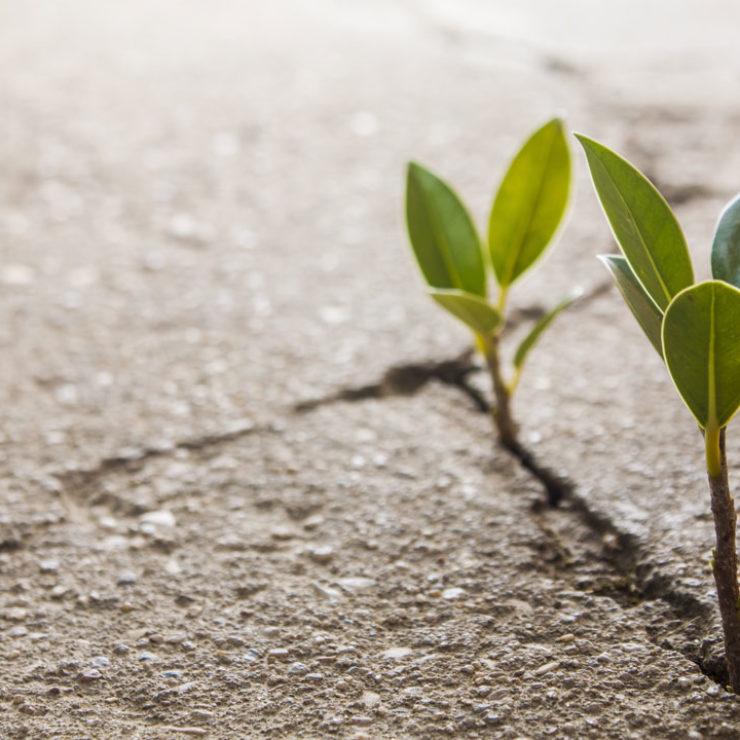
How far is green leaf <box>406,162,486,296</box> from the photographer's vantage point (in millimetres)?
1080

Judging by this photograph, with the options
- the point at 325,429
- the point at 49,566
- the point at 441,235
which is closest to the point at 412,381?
the point at 325,429

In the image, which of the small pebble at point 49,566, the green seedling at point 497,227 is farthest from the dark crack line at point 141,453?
the green seedling at point 497,227

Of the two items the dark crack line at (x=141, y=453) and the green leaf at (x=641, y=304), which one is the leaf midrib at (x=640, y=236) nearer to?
the green leaf at (x=641, y=304)

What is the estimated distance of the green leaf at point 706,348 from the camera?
2.19ft

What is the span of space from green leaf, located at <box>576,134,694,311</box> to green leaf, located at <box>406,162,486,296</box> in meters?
0.35

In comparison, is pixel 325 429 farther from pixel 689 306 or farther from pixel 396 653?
pixel 689 306

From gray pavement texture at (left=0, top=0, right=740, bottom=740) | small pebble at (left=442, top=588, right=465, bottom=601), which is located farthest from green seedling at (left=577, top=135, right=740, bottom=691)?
small pebble at (left=442, top=588, right=465, bottom=601)

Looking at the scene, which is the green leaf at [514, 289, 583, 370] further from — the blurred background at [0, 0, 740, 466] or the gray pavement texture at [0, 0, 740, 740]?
the blurred background at [0, 0, 740, 466]

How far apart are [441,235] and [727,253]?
389 millimetres

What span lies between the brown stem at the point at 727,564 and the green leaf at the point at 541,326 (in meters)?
0.27

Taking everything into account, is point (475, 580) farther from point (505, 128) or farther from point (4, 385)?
point (505, 128)

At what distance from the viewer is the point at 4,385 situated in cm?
142

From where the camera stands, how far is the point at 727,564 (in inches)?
30.6

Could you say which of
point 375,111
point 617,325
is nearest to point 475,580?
point 617,325
